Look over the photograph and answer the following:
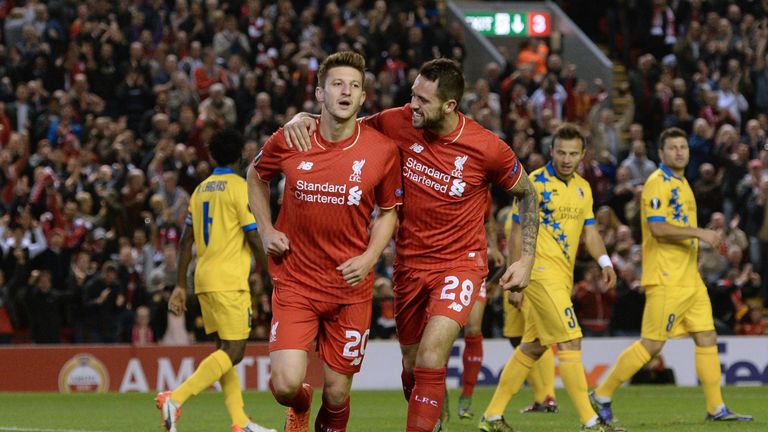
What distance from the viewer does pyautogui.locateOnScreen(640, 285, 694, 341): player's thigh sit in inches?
507

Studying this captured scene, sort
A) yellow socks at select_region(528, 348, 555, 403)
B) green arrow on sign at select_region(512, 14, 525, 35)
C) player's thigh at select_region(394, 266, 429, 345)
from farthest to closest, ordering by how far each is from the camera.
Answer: green arrow on sign at select_region(512, 14, 525, 35) → yellow socks at select_region(528, 348, 555, 403) → player's thigh at select_region(394, 266, 429, 345)

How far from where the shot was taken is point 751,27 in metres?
27.5

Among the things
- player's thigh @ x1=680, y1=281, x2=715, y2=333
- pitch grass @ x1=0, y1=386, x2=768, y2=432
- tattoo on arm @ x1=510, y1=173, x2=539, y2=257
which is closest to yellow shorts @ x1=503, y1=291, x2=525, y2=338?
pitch grass @ x1=0, y1=386, x2=768, y2=432

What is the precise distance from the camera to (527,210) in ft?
30.9

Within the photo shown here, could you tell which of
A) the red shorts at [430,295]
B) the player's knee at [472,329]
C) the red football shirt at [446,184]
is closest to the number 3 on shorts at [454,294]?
the red shorts at [430,295]

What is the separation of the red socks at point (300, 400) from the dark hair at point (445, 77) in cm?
205

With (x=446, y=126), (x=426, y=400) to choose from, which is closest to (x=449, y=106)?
(x=446, y=126)

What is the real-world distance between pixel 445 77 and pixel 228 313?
3.62 m

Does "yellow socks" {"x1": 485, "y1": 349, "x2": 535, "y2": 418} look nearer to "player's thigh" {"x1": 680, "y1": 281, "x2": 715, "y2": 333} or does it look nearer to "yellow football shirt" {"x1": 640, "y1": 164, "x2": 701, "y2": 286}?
"yellow football shirt" {"x1": 640, "y1": 164, "x2": 701, "y2": 286}

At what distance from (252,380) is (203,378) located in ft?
23.3

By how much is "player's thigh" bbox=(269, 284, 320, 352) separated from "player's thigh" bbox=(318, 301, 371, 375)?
122 millimetres

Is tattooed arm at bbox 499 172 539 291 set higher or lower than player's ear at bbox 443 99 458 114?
lower

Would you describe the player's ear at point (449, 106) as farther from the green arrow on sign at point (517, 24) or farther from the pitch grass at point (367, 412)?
the green arrow on sign at point (517, 24)

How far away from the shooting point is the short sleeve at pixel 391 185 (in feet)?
28.9
